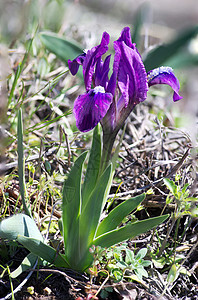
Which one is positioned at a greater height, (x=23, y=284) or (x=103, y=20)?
(x=103, y=20)

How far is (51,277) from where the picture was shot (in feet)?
3.67

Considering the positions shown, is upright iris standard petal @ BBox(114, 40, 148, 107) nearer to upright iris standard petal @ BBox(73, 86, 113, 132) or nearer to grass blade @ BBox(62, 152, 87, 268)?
upright iris standard petal @ BBox(73, 86, 113, 132)

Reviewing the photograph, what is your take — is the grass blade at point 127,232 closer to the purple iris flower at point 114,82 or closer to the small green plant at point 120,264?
the small green plant at point 120,264

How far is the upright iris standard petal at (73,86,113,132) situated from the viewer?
88 centimetres

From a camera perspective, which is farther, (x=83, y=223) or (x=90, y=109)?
(x=83, y=223)

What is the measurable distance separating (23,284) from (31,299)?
0.16 ft

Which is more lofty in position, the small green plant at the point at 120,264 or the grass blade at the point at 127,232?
the grass blade at the point at 127,232

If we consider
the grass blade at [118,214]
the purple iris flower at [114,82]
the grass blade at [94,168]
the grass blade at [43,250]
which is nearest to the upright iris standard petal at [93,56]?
the purple iris flower at [114,82]

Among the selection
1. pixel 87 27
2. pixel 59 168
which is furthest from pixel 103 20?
pixel 59 168

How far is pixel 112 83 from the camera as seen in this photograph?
101cm

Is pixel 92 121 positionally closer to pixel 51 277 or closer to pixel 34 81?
pixel 51 277

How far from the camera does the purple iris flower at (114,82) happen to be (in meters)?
0.89

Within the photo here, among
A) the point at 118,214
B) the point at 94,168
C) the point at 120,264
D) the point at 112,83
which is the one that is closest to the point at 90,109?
the point at 112,83

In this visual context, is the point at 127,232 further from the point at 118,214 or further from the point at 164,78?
the point at 164,78
